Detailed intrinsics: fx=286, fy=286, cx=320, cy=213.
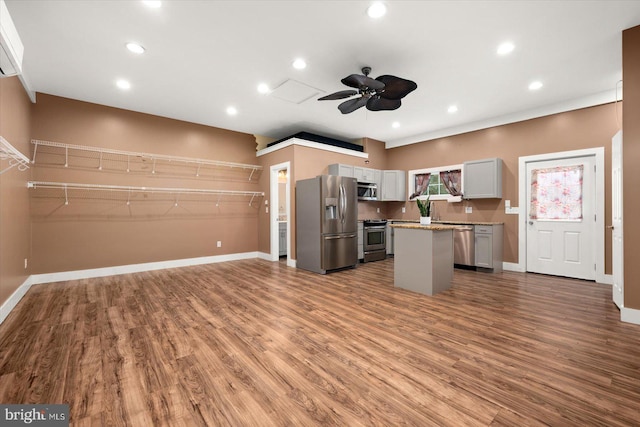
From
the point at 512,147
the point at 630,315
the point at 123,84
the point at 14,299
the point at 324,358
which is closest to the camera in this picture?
the point at 324,358

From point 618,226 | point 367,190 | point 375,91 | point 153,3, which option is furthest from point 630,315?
point 153,3

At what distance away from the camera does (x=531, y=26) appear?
2.90 metres

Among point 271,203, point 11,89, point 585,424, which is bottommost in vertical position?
point 585,424

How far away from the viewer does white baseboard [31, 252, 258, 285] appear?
4562 mm

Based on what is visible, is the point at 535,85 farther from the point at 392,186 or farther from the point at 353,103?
the point at 392,186

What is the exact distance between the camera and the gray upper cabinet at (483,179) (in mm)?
5449

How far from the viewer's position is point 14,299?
136 inches

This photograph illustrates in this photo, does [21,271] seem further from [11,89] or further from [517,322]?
[517,322]

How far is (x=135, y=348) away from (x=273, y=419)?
1536mm

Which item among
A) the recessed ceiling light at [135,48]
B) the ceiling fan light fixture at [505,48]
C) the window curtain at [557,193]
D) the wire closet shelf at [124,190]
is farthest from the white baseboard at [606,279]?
the recessed ceiling light at [135,48]

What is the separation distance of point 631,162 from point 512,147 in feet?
8.87

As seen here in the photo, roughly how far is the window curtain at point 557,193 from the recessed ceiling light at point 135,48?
638cm

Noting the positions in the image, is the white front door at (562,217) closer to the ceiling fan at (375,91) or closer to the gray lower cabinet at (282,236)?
the ceiling fan at (375,91)

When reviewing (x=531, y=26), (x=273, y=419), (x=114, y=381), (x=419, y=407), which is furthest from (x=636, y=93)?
(x=114, y=381)
